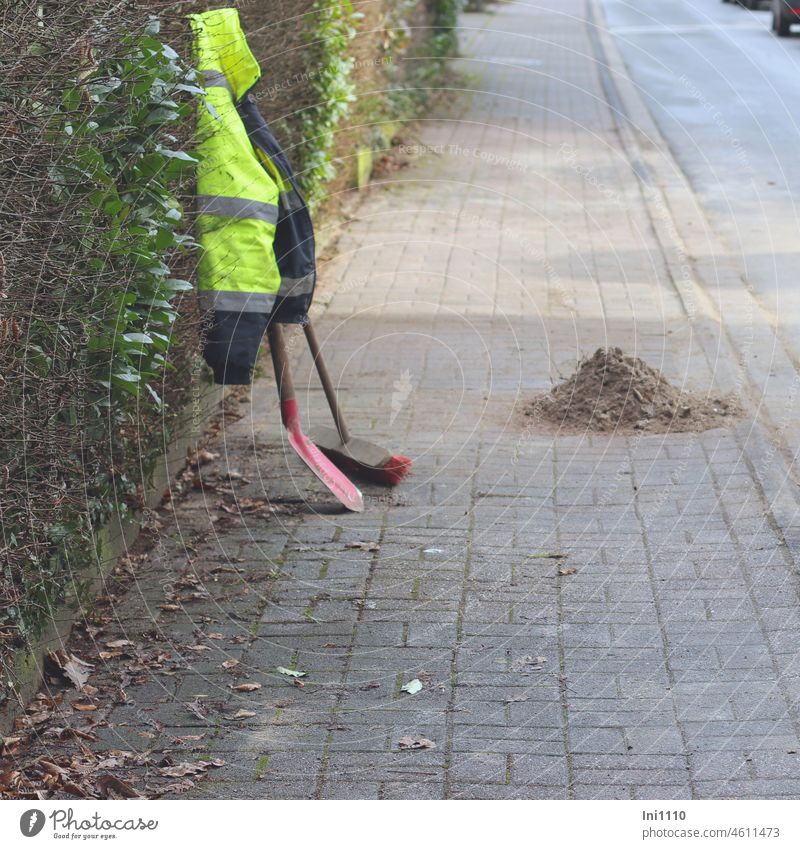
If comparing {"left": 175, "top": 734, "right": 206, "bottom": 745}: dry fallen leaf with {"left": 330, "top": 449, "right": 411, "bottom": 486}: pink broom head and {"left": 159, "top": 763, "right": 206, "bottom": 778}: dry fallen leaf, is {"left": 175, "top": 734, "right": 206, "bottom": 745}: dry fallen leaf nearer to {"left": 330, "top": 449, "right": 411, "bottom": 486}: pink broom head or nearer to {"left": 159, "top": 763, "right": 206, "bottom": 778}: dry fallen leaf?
{"left": 159, "top": 763, "right": 206, "bottom": 778}: dry fallen leaf

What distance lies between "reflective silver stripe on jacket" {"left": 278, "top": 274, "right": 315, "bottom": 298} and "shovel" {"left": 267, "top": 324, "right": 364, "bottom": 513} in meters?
0.15

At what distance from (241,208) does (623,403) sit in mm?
2287

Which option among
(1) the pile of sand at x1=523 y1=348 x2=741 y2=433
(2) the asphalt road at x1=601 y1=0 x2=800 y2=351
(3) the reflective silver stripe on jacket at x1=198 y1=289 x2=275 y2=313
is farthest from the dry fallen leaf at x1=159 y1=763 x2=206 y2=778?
(2) the asphalt road at x1=601 y1=0 x2=800 y2=351

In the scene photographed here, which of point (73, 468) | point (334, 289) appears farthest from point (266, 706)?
point (334, 289)

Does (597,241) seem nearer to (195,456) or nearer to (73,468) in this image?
(195,456)

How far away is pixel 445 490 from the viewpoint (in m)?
5.63

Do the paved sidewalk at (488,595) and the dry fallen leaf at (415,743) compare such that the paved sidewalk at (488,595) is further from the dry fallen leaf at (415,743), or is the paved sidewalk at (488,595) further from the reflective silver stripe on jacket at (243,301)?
the reflective silver stripe on jacket at (243,301)

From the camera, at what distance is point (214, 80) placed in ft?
16.9

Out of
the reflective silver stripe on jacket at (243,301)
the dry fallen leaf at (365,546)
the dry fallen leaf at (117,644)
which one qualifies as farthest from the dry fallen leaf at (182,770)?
the reflective silver stripe on jacket at (243,301)

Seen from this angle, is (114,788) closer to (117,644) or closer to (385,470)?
(117,644)

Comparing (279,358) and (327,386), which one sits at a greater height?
(279,358)

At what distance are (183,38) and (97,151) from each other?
4.86 feet

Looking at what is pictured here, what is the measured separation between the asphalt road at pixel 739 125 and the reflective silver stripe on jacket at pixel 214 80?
3912 mm

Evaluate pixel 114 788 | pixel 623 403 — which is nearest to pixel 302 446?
pixel 623 403
